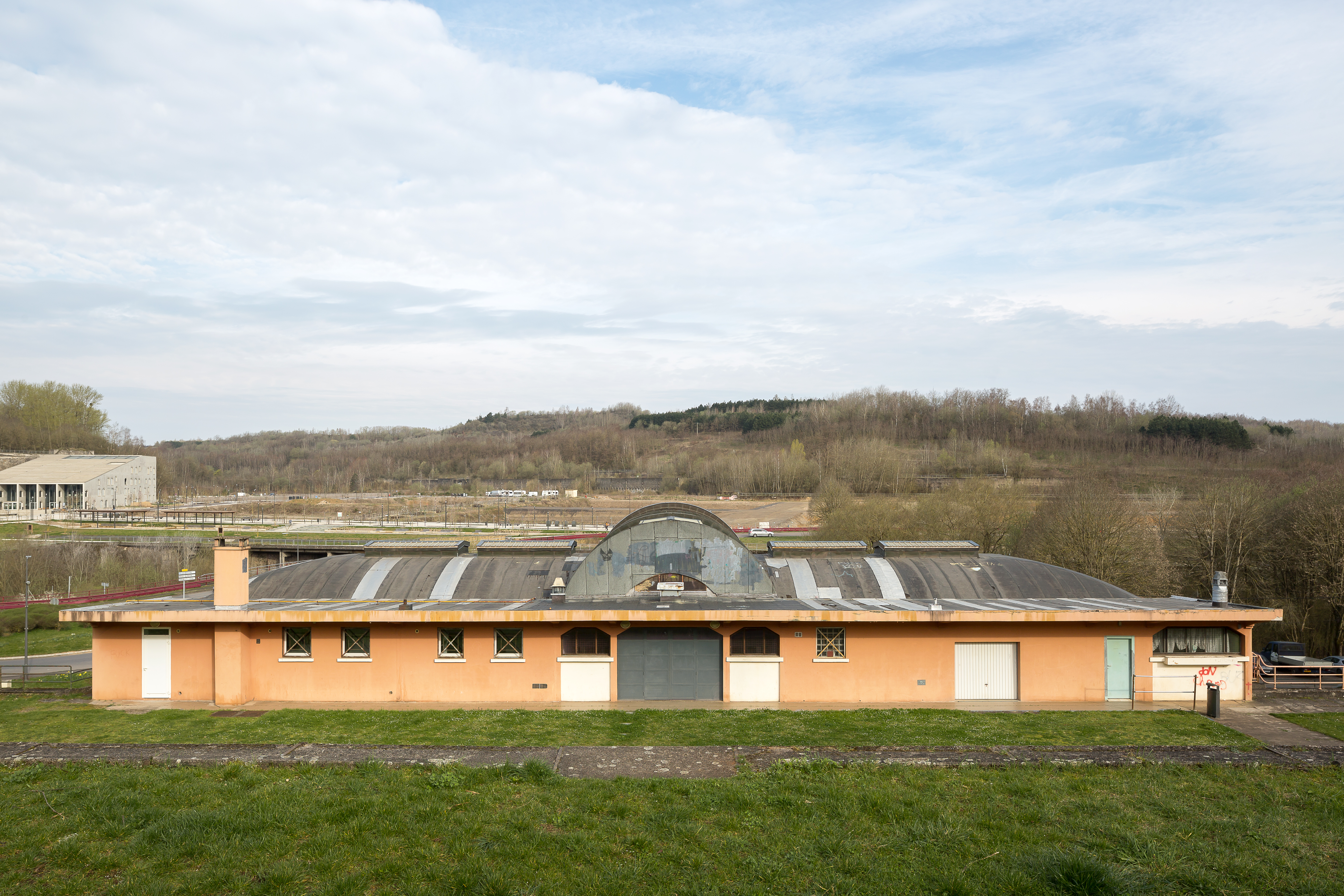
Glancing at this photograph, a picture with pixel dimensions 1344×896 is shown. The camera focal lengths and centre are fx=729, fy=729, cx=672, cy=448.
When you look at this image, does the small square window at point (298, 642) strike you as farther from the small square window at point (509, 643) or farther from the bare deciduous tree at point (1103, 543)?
the bare deciduous tree at point (1103, 543)

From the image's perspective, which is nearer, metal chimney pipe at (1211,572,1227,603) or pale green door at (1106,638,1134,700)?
pale green door at (1106,638,1134,700)

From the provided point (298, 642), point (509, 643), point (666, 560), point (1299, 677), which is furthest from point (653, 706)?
point (1299, 677)

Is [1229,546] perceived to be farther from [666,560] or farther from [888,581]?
[666,560]

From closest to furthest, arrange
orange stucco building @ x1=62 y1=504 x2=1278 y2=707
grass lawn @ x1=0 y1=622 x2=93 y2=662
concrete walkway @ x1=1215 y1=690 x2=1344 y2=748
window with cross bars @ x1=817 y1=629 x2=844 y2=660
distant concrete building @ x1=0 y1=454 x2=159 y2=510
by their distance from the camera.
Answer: concrete walkway @ x1=1215 y1=690 x2=1344 y2=748, orange stucco building @ x1=62 y1=504 x2=1278 y2=707, window with cross bars @ x1=817 y1=629 x2=844 y2=660, grass lawn @ x1=0 y1=622 x2=93 y2=662, distant concrete building @ x1=0 y1=454 x2=159 y2=510

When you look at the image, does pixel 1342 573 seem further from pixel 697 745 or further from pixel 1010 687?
pixel 697 745

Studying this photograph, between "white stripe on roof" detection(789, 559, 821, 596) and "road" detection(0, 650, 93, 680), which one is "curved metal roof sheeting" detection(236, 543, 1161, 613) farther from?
"road" detection(0, 650, 93, 680)

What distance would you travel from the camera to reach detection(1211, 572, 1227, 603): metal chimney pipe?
68.9 feet

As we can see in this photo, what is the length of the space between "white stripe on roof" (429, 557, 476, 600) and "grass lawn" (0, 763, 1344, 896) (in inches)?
500

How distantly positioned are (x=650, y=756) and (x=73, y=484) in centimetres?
10943

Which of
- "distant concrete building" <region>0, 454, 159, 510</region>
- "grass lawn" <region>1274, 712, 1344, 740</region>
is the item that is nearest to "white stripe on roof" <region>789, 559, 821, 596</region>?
"grass lawn" <region>1274, 712, 1344, 740</region>

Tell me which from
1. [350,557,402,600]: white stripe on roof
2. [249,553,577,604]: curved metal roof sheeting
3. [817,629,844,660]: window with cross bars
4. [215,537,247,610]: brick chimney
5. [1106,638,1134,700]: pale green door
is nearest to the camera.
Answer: [215,537,247,610]: brick chimney

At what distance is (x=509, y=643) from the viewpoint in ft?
66.4

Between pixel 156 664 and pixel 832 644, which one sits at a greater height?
pixel 832 644

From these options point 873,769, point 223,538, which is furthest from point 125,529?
point 873,769
